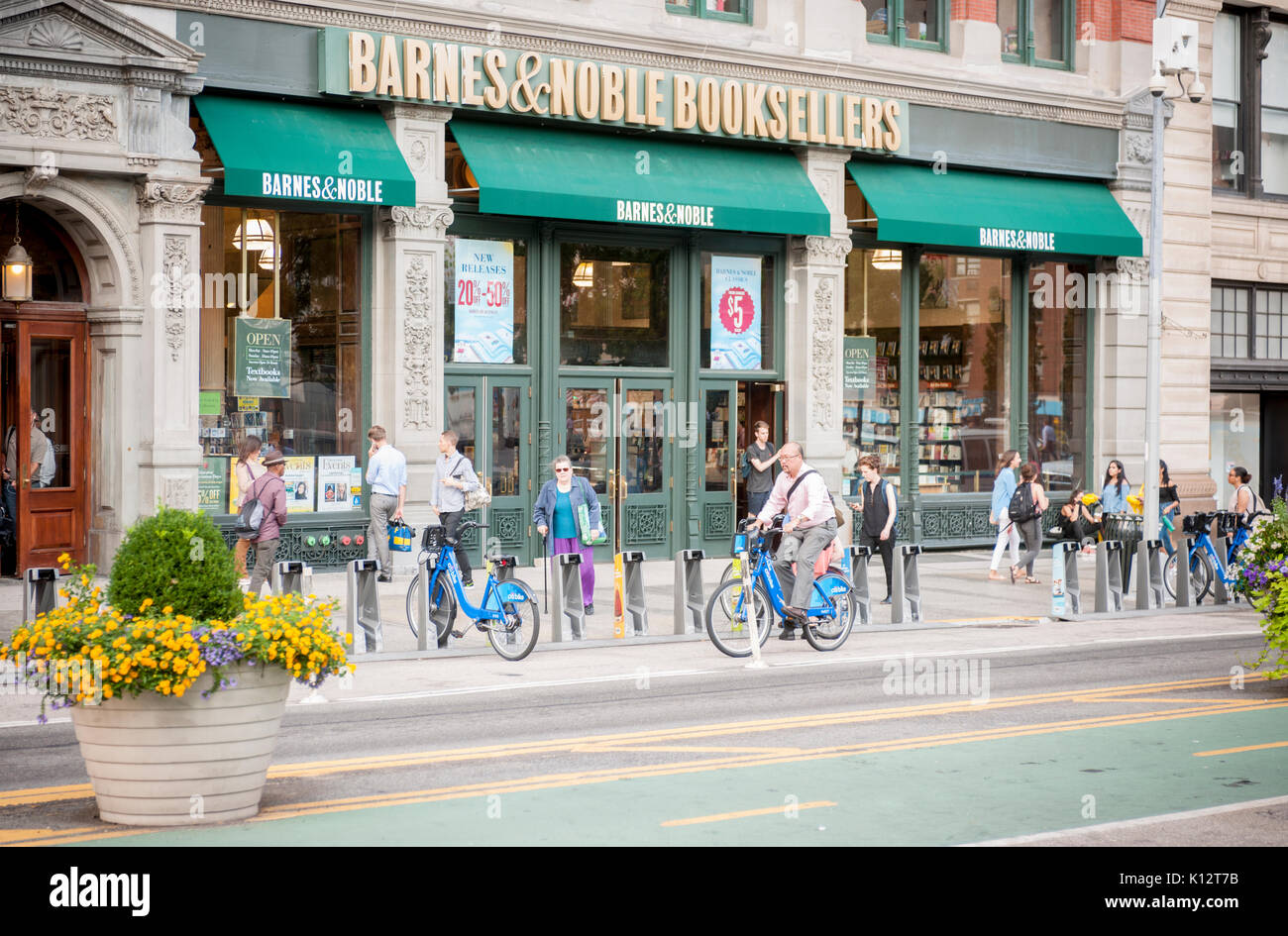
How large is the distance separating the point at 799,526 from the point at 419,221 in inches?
315

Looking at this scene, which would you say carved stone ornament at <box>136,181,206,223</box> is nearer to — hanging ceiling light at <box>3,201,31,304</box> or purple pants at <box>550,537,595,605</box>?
hanging ceiling light at <box>3,201,31,304</box>

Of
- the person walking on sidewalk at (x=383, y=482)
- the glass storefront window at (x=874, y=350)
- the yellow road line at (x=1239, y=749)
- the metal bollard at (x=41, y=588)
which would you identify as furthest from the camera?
the glass storefront window at (x=874, y=350)

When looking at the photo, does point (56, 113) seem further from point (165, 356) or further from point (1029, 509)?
point (1029, 509)

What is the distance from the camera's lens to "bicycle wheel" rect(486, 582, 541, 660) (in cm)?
1436

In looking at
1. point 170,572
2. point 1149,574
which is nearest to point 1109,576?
point 1149,574

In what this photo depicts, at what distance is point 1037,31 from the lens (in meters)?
27.3

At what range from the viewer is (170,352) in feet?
60.9

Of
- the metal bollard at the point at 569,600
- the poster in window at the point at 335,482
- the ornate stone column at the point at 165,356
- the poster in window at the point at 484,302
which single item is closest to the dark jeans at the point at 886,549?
the metal bollard at the point at 569,600

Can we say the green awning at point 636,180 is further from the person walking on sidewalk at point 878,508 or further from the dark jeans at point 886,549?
the dark jeans at point 886,549

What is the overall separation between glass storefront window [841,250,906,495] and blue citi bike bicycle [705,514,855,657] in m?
10.0

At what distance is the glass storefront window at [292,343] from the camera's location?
64.3ft

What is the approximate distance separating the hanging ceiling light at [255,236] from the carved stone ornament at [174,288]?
4.17 ft

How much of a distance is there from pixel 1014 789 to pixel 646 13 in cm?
1628
